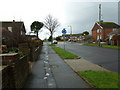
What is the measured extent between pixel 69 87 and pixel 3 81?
239cm

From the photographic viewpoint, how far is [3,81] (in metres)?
3.39

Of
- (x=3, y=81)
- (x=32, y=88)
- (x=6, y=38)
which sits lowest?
(x=32, y=88)

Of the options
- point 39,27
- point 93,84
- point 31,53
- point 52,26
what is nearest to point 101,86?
point 93,84

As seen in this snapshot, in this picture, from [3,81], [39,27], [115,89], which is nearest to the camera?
[3,81]

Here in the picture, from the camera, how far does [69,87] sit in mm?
5023

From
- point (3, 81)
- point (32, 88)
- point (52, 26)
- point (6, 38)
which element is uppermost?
point (52, 26)

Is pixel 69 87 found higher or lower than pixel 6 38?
lower

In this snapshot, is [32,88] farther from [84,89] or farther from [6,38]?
[6,38]

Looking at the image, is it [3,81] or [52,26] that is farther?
[52,26]

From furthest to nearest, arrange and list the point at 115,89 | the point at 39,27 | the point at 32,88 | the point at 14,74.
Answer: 1. the point at 39,27
2. the point at 32,88
3. the point at 115,89
4. the point at 14,74

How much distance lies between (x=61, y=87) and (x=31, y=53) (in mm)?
6372

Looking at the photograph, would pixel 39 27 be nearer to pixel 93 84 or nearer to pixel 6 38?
pixel 6 38

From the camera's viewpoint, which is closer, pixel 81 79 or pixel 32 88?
pixel 32 88

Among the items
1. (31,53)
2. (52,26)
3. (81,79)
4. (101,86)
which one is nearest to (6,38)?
(31,53)
